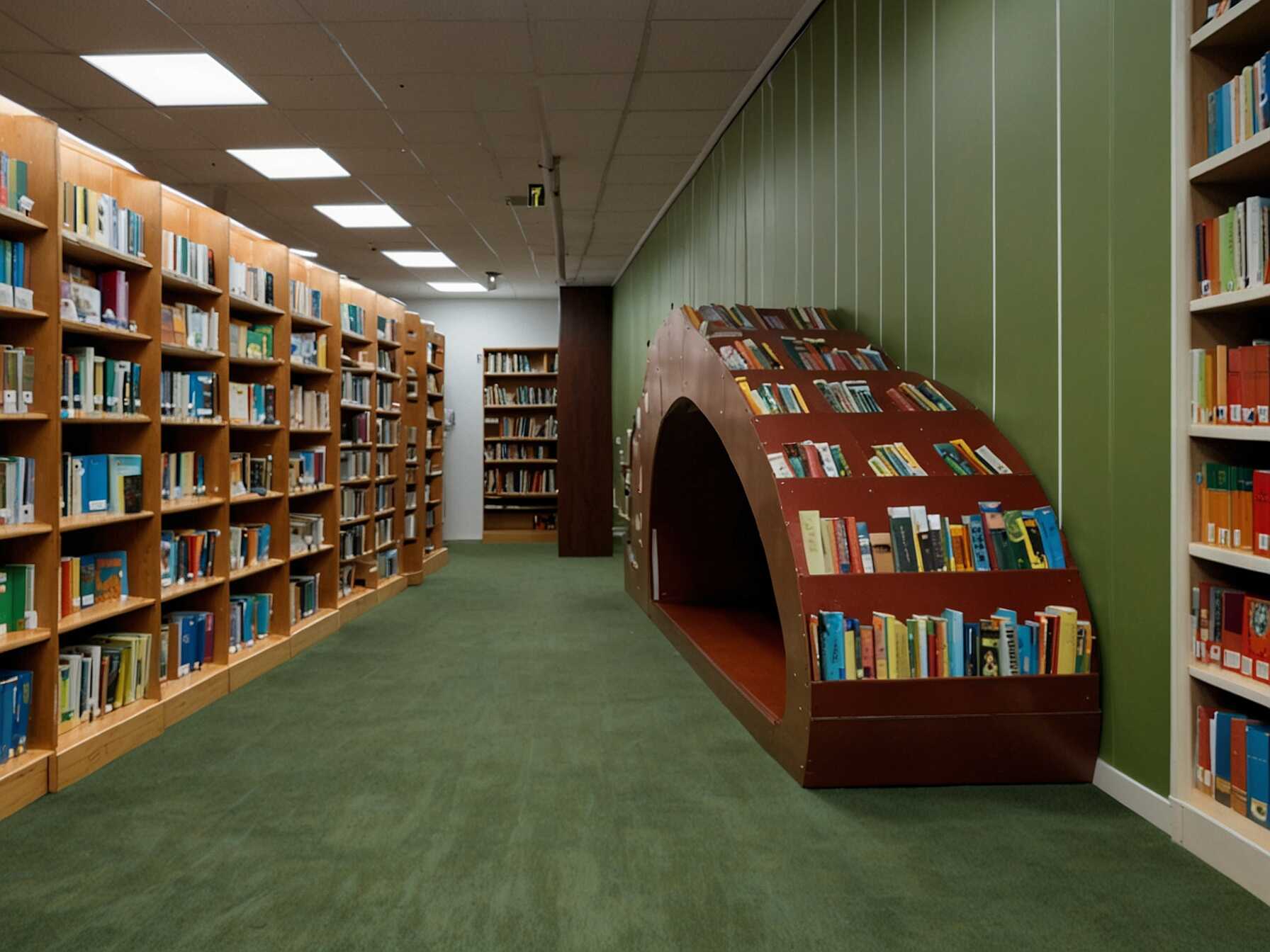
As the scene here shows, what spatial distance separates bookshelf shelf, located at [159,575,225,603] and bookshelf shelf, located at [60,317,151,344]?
46.1 inches

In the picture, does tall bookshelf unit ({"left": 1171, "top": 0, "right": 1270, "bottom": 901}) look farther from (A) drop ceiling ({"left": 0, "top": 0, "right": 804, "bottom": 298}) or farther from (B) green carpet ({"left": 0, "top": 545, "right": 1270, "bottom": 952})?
(A) drop ceiling ({"left": 0, "top": 0, "right": 804, "bottom": 298})

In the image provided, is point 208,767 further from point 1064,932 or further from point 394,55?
point 394,55

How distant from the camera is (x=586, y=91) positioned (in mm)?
5605

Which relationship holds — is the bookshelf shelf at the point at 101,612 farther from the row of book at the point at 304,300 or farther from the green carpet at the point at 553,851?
the row of book at the point at 304,300

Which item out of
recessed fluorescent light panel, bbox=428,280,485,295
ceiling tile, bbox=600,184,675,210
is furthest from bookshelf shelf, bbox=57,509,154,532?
recessed fluorescent light panel, bbox=428,280,485,295

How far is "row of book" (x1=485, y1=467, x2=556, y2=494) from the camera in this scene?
1284 cm

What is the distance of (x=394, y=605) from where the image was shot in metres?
7.34

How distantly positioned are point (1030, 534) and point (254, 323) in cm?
456

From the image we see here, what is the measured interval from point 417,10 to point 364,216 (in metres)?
4.43

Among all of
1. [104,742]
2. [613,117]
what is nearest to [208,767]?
[104,742]

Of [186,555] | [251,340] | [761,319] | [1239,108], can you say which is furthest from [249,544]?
[1239,108]

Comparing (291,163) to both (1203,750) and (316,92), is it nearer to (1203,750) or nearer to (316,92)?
(316,92)

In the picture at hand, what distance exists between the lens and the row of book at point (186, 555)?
4316 mm

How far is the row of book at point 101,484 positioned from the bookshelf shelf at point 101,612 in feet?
1.30
